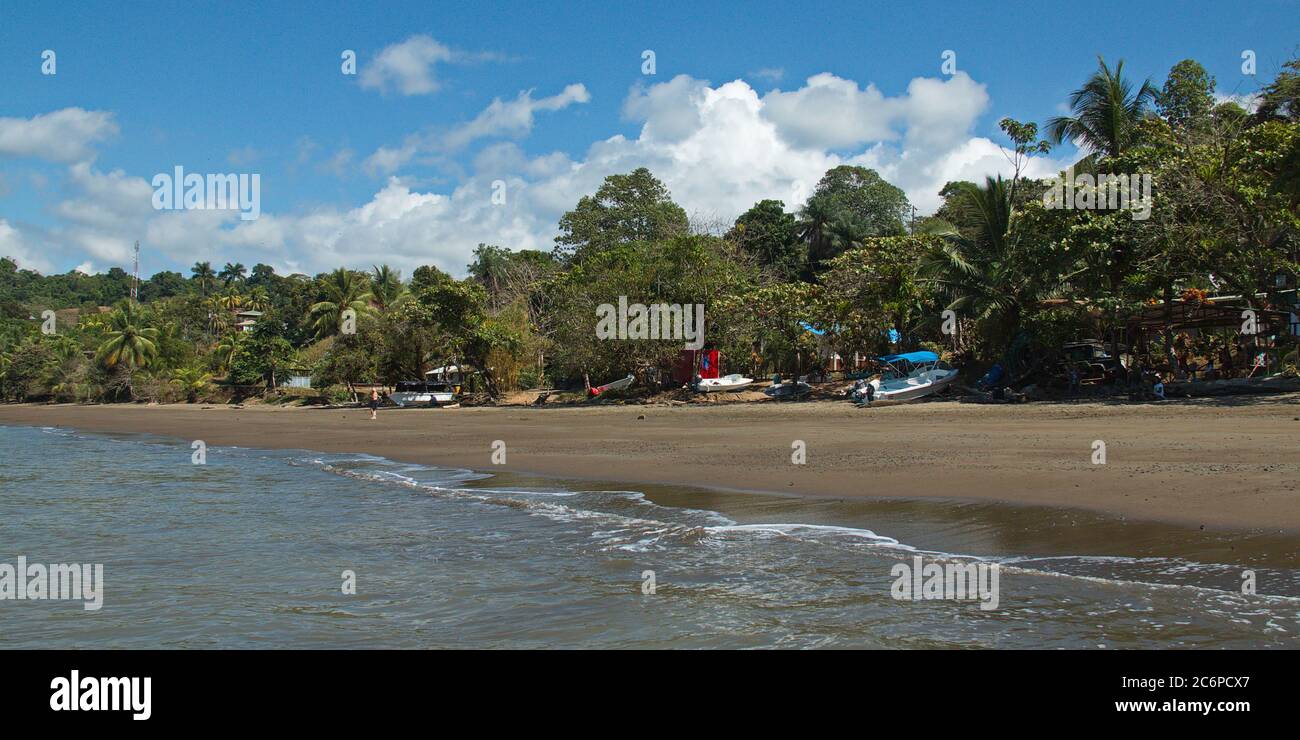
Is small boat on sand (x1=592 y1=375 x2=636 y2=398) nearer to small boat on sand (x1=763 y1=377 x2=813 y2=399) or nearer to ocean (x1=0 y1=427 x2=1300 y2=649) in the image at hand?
small boat on sand (x1=763 y1=377 x2=813 y2=399)

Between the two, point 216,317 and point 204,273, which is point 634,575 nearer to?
point 216,317

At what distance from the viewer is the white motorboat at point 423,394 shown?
4381 centimetres

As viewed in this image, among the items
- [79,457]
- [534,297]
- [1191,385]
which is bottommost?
[79,457]

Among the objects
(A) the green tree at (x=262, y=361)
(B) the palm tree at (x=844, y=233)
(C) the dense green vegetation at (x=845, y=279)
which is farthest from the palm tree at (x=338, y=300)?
(B) the palm tree at (x=844, y=233)

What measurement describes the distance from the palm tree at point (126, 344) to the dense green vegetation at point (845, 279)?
0.15m

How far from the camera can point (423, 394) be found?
4472 centimetres

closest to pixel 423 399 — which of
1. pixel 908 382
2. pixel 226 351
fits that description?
pixel 908 382

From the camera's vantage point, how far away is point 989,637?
19.1 ft

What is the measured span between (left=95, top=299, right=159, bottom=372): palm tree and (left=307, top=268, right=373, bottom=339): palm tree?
11760mm

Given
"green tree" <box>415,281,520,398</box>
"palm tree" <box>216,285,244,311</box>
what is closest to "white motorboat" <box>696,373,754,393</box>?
"green tree" <box>415,281,520,398</box>

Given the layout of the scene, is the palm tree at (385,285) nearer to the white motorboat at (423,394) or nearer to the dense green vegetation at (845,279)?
the dense green vegetation at (845,279)
